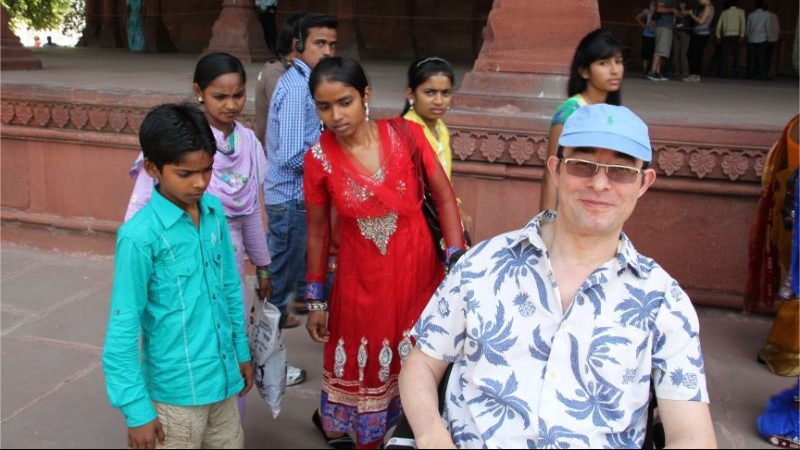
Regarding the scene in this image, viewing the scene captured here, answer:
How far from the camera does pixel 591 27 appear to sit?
4844mm

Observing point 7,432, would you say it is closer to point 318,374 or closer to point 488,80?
point 318,374

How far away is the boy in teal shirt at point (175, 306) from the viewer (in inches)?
81.8

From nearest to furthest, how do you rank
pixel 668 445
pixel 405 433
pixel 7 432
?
pixel 668 445 < pixel 405 433 < pixel 7 432

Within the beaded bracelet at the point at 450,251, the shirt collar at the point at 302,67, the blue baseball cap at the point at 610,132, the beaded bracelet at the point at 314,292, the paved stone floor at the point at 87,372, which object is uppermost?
the shirt collar at the point at 302,67

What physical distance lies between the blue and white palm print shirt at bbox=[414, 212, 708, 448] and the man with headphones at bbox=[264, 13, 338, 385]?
192 cm

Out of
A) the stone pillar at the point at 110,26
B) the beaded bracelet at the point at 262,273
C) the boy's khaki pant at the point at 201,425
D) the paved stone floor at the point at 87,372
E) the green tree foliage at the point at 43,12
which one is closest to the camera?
the boy's khaki pant at the point at 201,425

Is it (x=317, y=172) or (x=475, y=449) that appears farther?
(x=317, y=172)

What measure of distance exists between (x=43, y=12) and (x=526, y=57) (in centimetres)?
1650

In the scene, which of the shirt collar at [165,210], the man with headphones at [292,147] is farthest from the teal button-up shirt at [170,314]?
the man with headphones at [292,147]

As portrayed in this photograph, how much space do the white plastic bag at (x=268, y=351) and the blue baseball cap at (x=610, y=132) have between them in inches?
57.4

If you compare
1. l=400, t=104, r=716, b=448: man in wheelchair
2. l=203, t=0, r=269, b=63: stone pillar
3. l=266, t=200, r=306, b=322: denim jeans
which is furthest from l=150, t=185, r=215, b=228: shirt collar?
l=203, t=0, r=269, b=63: stone pillar

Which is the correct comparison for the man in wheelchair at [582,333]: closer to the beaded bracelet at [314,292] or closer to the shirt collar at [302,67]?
the beaded bracelet at [314,292]

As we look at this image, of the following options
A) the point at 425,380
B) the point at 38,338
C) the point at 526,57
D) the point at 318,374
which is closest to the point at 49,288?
the point at 38,338

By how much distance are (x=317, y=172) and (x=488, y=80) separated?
2.46 meters
